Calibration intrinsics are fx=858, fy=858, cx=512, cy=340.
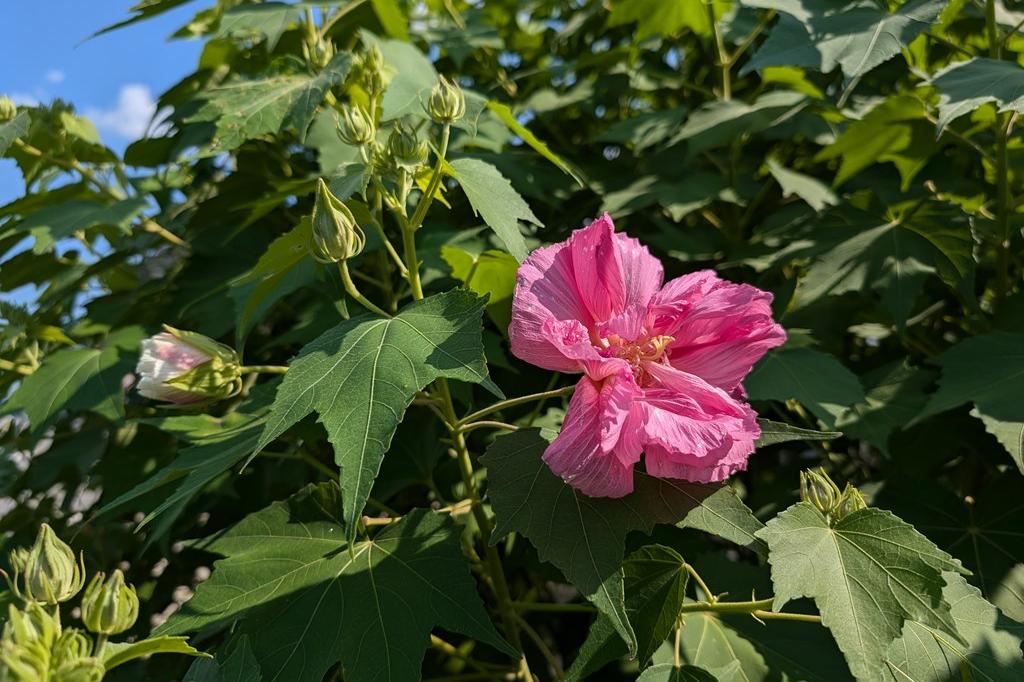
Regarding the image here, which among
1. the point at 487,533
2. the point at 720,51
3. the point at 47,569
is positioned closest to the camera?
the point at 47,569

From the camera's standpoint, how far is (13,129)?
5.77 feet

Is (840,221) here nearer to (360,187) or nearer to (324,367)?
(360,187)

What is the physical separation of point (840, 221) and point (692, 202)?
33 centimetres

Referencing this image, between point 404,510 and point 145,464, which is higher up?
point 145,464

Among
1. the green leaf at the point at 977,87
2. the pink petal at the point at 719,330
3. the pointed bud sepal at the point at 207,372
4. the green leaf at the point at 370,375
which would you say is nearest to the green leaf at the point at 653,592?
the pink petal at the point at 719,330

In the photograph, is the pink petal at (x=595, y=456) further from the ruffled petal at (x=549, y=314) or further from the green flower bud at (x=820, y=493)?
the green flower bud at (x=820, y=493)

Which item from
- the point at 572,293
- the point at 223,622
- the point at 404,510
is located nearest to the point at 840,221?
the point at 572,293

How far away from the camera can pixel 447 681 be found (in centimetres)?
137

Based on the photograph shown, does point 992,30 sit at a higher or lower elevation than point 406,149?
lower

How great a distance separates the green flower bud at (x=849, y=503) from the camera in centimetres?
105

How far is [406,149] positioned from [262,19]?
2.98ft

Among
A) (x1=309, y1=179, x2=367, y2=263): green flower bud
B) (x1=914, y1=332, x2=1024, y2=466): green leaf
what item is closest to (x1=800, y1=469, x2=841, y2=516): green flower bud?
(x1=914, y1=332, x2=1024, y2=466): green leaf

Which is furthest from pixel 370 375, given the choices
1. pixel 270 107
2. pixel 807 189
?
pixel 807 189

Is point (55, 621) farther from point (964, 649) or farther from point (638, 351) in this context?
point (964, 649)
